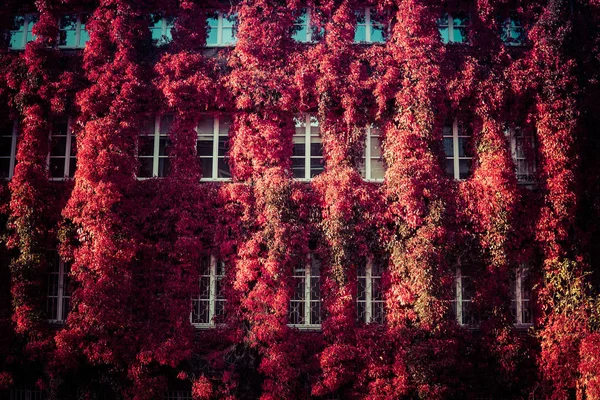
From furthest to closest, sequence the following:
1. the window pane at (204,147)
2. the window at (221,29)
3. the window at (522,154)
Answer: the window at (221,29), the window pane at (204,147), the window at (522,154)

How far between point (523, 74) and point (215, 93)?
860 cm

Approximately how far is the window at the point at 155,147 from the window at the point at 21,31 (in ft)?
16.1

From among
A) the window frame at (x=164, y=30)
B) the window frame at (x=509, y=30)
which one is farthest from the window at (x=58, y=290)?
the window frame at (x=509, y=30)

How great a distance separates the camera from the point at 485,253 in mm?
15633

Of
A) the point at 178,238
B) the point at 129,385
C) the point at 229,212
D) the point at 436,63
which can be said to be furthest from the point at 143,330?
the point at 436,63

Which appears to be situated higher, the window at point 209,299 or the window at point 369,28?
the window at point 369,28

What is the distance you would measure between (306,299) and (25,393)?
8.12 meters

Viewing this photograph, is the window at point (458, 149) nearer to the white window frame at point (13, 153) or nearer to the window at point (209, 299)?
the window at point (209, 299)

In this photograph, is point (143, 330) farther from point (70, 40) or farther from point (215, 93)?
point (70, 40)

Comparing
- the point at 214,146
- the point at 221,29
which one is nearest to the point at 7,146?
the point at 214,146

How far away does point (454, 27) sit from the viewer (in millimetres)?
17562

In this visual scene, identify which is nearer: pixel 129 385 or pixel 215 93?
pixel 129 385

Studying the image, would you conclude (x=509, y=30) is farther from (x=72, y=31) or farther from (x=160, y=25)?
(x=72, y=31)

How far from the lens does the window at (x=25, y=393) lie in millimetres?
15938
